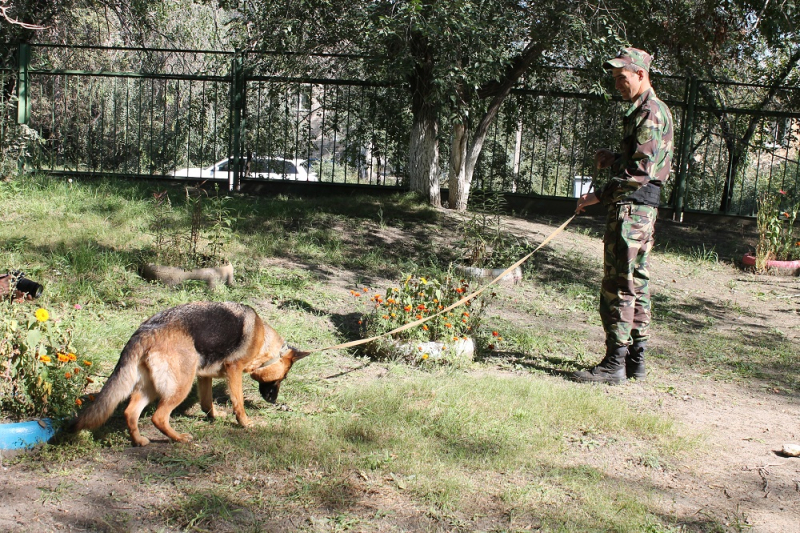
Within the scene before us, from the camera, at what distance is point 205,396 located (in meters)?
4.11

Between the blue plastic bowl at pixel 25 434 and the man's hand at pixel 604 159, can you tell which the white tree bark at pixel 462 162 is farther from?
the blue plastic bowl at pixel 25 434

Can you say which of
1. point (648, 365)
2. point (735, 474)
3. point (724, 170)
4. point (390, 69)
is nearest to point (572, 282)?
point (648, 365)

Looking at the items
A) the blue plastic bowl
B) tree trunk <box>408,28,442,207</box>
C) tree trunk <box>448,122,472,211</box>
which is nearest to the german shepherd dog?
the blue plastic bowl

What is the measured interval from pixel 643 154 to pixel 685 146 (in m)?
7.58

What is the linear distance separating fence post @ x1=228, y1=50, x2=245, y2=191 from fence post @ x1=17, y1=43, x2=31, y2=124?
309 centimetres

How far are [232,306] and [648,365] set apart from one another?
357 centimetres

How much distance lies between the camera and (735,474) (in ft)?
12.7

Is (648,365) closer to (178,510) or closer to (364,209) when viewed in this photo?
(178,510)

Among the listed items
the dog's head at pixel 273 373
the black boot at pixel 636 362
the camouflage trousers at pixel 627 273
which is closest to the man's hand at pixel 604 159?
the camouflage trousers at pixel 627 273

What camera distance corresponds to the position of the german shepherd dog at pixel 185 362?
3530 mm

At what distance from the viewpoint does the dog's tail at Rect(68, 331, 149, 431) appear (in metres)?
3.46

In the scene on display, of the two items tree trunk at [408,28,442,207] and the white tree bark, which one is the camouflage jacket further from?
the white tree bark

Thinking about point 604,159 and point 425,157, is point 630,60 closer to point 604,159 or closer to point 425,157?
point 604,159

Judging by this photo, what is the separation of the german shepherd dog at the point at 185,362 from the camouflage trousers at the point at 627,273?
2470mm
